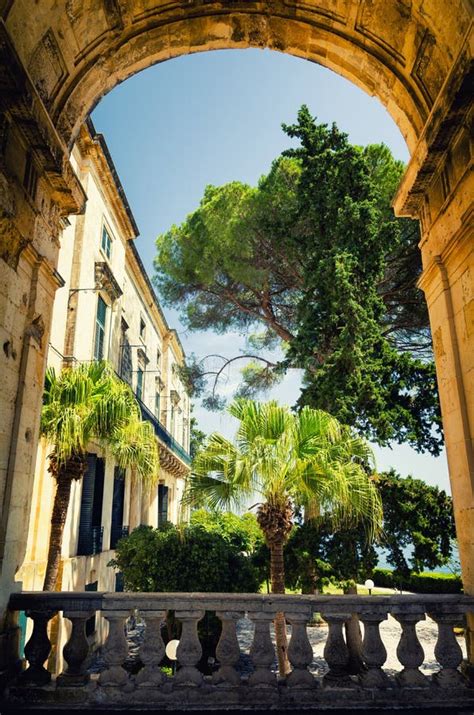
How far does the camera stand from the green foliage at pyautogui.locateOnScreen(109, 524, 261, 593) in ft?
33.5

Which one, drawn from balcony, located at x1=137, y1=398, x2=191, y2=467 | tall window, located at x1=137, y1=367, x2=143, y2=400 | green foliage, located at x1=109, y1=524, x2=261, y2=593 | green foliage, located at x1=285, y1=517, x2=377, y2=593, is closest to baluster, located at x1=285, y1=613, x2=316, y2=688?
green foliage, located at x1=285, y1=517, x2=377, y2=593

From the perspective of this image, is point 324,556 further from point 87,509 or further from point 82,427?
point 87,509

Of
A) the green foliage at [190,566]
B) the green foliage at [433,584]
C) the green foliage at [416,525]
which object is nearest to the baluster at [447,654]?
the green foliage at [190,566]

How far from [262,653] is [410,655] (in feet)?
3.14

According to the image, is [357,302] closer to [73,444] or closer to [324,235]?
[324,235]

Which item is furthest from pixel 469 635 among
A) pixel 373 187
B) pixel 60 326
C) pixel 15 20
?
pixel 373 187

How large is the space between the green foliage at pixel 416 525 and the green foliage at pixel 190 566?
9.96ft

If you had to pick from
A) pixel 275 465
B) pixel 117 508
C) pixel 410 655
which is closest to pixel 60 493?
pixel 275 465

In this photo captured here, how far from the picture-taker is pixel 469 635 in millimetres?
3586

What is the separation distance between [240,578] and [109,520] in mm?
5776

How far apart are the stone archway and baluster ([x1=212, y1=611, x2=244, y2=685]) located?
60.1 inches

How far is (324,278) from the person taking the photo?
12.4 metres

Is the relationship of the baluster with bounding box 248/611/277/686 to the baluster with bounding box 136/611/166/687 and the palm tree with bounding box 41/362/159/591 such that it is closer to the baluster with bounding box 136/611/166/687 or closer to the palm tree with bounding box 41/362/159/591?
the baluster with bounding box 136/611/166/687

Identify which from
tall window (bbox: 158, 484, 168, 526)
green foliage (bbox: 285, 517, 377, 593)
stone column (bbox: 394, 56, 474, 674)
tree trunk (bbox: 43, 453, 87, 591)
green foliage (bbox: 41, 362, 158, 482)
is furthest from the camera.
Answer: tall window (bbox: 158, 484, 168, 526)
